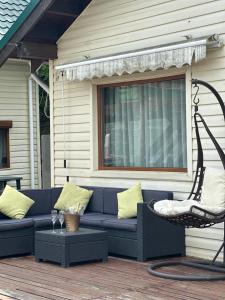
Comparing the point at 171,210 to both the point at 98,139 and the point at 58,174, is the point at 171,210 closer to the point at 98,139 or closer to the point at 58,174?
the point at 98,139

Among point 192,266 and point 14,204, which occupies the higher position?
point 14,204

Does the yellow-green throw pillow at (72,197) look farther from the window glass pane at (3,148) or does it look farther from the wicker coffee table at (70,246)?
the window glass pane at (3,148)

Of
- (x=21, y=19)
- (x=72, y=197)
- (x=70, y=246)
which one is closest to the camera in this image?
(x=70, y=246)

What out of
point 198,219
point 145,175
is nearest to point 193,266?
point 198,219

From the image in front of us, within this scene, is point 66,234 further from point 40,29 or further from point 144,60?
point 40,29

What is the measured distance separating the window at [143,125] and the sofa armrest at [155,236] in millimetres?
859

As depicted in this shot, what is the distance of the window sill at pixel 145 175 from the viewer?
772 centimetres

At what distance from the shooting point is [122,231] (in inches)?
293

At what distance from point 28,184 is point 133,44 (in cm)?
465

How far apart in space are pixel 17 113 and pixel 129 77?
3972mm

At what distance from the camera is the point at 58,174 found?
31.9 ft

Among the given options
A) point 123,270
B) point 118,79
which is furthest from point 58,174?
point 123,270

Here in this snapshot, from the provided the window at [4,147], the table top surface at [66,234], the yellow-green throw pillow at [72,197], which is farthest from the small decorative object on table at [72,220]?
the window at [4,147]

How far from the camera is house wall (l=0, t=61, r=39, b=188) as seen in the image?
11758 mm
